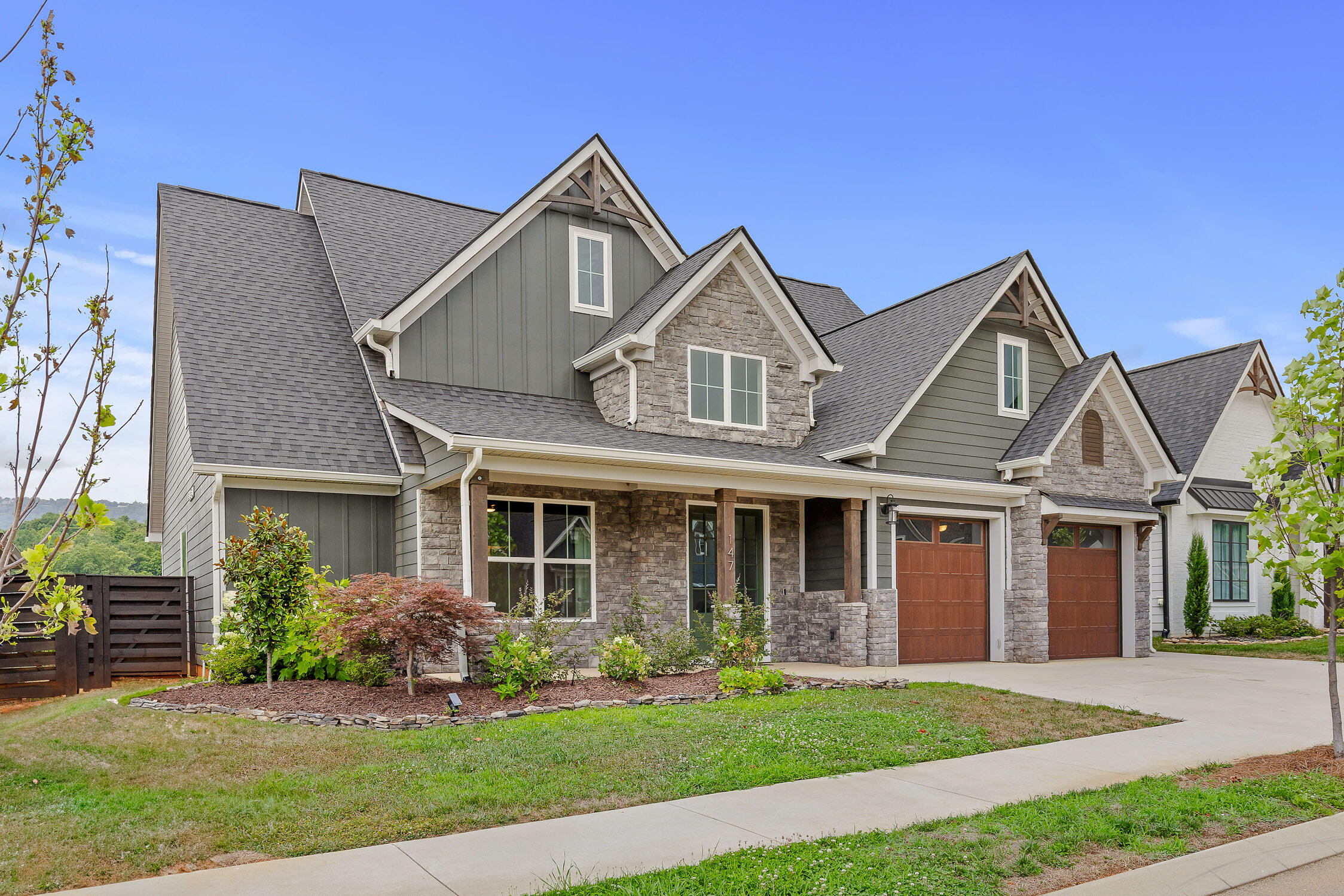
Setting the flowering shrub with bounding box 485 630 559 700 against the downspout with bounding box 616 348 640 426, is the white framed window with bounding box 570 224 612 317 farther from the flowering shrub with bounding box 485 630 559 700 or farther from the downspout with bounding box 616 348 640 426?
the flowering shrub with bounding box 485 630 559 700

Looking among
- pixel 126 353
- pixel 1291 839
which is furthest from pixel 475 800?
pixel 1291 839

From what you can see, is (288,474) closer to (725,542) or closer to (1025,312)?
(725,542)

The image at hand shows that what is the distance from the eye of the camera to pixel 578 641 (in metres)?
13.9

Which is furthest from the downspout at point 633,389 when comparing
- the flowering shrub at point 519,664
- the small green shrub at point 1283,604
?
the small green shrub at point 1283,604

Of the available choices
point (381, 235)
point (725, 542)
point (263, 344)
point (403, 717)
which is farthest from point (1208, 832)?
point (381, 235)

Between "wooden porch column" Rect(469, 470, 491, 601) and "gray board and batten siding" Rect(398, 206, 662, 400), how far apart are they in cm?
309

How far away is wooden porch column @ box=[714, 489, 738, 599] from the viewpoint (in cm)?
1328

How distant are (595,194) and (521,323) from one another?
2.58 meters

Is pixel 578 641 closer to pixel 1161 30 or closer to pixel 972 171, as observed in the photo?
pixel 1161 30

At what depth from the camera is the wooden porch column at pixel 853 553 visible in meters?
14.7

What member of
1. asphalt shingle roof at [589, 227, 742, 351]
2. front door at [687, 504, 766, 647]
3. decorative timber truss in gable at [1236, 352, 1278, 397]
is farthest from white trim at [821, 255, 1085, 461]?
decorative timber truss in gable at [1236, 352, 1278, 397]

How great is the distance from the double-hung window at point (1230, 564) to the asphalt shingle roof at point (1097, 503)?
6291 mm

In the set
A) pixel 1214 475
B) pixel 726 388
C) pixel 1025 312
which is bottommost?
pixel 1214 475

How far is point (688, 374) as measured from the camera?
15.0 metres
